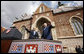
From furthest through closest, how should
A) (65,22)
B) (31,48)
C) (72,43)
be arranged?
(65,22) < (72,43) < (31,48)

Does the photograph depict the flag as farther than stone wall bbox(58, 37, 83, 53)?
No

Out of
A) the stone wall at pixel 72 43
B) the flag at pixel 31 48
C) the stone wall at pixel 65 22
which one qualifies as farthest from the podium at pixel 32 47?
the stone wall at pixel 65 22

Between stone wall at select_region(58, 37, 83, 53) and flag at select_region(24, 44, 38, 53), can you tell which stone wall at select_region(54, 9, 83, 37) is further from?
flag at select_region(24, 44, 38, 53)

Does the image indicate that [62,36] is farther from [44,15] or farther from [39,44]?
[39,44]

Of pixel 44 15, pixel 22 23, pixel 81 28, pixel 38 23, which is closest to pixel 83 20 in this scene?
pixel 81 28

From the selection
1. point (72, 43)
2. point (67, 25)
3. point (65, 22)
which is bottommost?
point (72, 43)

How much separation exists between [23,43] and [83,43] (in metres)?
8.76

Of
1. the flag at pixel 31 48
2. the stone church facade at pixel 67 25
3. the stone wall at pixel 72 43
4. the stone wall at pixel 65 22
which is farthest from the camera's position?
the stone wall at pixel 65 22

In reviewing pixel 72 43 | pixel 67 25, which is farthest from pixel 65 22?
pixel 72 43

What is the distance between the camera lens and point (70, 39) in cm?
909

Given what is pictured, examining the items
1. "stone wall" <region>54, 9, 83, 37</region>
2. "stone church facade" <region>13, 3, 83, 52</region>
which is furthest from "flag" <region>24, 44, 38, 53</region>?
"stone wall" <region>54, 9, 83, 37</region>

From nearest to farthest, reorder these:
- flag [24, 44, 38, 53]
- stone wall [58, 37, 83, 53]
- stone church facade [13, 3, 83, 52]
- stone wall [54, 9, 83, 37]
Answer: flag [24, 44, 38, 53] → stone wall [58, 37, 83, 53] → stone church facade [13, 3, 83, 52] → stone wall [54, 9, 83, 37]

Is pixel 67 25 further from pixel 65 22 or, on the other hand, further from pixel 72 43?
pixel 72 43

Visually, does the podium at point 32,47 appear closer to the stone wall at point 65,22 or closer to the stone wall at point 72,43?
the stone wall at point 72,43
